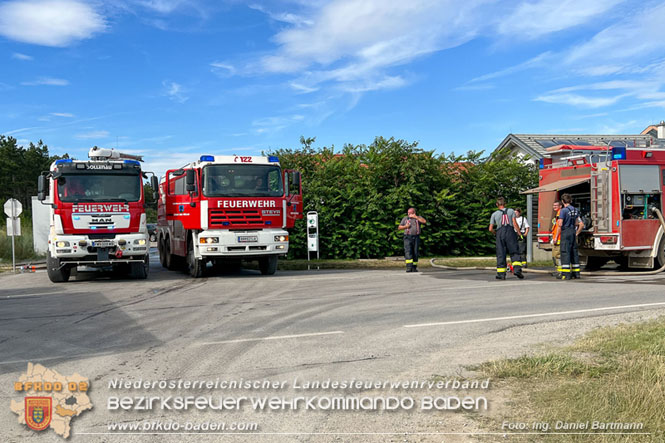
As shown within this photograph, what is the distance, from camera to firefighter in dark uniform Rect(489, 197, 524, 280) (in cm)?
1434

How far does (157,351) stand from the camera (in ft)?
23.1

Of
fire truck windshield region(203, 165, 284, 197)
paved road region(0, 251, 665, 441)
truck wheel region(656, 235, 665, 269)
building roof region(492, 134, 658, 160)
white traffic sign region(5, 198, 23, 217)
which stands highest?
building roof region(492, 134, 658, 160)

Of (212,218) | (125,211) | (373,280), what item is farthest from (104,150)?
(373,280)

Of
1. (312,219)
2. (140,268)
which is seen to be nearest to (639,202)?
(312,219)

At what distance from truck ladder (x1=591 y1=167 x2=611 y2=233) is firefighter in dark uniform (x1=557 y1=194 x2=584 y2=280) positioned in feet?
5.18

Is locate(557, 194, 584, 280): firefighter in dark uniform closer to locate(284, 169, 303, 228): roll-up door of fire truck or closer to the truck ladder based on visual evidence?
the truck ladder

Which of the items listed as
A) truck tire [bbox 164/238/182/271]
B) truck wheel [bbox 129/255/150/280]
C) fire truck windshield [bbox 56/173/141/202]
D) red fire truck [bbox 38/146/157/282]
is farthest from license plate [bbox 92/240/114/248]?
truck tire [bbox 164/238/182/271]

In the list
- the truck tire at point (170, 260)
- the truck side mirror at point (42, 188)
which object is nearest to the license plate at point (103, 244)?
the truck side mirror at point (42, 188)

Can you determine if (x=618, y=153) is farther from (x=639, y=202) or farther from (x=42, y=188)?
(x=42, y=188)

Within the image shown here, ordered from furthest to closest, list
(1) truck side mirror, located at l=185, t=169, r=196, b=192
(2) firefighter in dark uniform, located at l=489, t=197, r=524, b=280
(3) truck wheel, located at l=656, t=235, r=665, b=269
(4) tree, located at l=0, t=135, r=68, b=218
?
(4) tree, located at l=0, t=135, r=68, b=218 < (1) truck side mirror, located at l=185, t=169, r=196, b=192 < (3) truck wheel, located at l=656, t=235, r=665, b=269 < (2) firefighter in dark uniform, located at l=489, t=197, r=524, b=280

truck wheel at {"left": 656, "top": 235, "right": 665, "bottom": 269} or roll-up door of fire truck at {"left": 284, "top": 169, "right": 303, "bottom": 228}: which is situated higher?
roll-up door of fire truck at {"left": 284, "top": 169, "right": 303, "bottom": 228}

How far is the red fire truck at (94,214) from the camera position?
51.6 feet

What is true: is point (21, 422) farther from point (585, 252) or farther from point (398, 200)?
point (398, 200)

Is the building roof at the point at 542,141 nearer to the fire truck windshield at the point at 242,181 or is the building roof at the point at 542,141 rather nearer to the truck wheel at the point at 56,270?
the fire truck windshield at the point at 242,181
